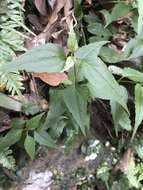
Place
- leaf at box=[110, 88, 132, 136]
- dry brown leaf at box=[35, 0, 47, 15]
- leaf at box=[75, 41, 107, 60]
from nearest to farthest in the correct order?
leaf at box=[75, 41, 107, 60] → leaf at box=[110, 88, 132, 136] → dry brown leaf at box=[35, 0, 47, 15]

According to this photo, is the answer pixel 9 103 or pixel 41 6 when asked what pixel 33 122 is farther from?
pixel 41 6

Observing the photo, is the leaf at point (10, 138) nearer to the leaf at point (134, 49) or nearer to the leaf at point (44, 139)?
the leaf at point (44, 139)

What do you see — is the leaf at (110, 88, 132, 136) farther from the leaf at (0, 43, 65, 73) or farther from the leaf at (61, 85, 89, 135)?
the leaf at (0, 43, 65, 73)

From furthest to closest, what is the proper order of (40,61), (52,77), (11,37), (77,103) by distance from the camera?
(52,77) → (11,37) → (77,103) → (40,61)

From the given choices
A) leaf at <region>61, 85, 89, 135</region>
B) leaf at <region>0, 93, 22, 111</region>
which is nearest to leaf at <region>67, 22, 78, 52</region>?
leaf at <region>61, 85, 89, 135</region>

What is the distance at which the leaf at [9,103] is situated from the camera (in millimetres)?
1646

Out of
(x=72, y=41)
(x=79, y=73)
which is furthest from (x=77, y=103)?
(x=72, y=41)

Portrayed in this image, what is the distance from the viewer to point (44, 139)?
5.52ft

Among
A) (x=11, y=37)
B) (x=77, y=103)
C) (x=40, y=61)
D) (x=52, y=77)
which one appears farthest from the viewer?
(x=52, y=77)

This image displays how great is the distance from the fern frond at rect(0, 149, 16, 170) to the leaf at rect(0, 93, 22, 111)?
18 cm

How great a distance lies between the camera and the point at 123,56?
5.75 ft

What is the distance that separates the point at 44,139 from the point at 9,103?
0.21 m

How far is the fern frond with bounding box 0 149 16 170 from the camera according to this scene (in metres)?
1.65

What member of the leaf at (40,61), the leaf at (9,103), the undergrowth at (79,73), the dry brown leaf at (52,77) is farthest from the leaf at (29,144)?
the leaf at (40,61)
